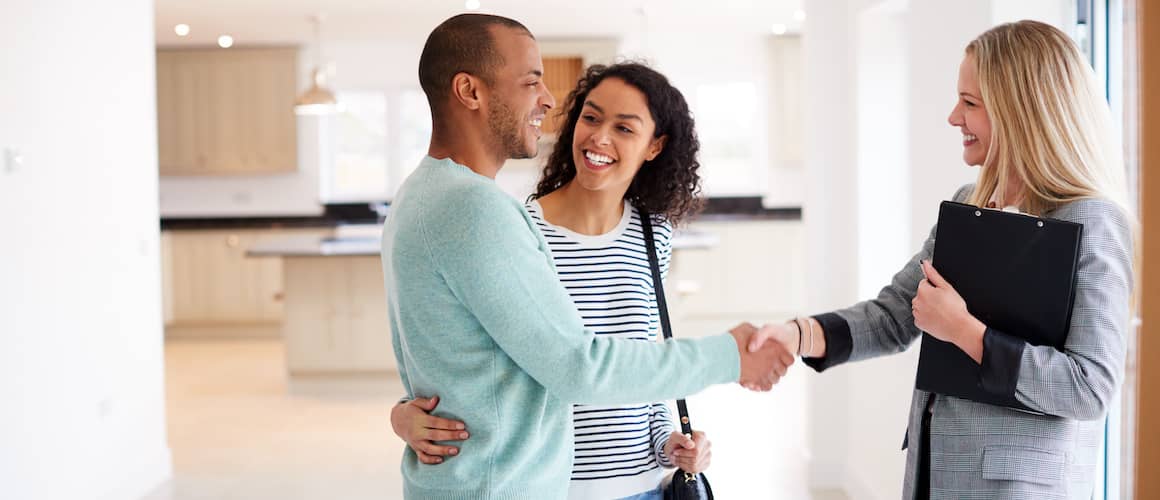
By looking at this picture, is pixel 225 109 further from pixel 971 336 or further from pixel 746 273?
pixel 971 336

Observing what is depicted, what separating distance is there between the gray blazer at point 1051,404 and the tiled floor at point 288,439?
279 cm

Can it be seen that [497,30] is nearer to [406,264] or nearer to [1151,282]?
[406,264]

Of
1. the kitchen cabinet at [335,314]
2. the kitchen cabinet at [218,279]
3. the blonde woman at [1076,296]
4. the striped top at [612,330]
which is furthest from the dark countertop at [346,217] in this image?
the blonde woman at [1076,296]

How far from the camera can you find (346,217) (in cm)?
944

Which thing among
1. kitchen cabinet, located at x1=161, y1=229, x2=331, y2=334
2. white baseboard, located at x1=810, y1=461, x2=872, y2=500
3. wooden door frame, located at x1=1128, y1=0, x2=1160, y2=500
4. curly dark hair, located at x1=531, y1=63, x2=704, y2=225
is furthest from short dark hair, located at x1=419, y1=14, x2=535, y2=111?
kitchen cabinet, located at x1=161, y1=229, x2=331, y2=334

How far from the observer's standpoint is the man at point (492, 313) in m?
1.36

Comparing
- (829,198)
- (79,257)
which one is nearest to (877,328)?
(829,198)

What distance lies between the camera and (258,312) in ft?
29.2

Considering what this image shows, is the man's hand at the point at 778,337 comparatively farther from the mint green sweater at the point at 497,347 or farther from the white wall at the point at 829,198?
the white wall at the point at 829,198

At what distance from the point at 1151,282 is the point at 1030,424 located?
1.07 meters

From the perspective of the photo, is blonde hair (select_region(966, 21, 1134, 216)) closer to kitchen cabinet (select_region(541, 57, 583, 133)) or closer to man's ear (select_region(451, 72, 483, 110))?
man's ear (select_region(451, 72, 483, 110))

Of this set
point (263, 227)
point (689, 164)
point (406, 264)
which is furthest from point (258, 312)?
point (406, 264)

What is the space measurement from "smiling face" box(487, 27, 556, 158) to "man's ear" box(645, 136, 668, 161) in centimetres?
56

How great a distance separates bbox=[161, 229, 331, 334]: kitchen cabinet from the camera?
885 centimetres
